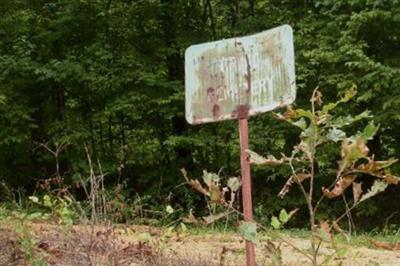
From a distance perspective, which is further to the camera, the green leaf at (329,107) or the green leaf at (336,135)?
the green leaf at (336,135)

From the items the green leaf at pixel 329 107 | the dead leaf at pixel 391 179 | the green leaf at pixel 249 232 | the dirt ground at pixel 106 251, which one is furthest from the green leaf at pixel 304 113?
the dirt ground at pixel 106 251

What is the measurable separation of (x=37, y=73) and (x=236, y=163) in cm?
395

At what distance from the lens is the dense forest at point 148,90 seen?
10.2 metres

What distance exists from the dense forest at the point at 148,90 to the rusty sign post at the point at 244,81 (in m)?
6.56

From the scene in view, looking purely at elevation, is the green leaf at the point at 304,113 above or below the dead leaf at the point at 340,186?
above

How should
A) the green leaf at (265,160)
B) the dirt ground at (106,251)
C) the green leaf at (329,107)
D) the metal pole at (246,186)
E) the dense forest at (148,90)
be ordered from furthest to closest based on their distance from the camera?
the dense forest at (148,90)
the dirt ground at (106,251)
the metal pole at (246,186)
the green leaf at (265,160)
the green leaf at (329,107)

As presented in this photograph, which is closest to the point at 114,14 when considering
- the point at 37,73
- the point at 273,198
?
the point at 37,73

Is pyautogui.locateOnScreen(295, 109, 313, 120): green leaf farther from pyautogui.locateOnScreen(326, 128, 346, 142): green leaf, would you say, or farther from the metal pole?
the metal pole

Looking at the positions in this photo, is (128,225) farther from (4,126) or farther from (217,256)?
(4,126)

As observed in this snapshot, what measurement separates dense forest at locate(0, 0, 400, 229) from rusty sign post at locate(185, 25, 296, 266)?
656 cm

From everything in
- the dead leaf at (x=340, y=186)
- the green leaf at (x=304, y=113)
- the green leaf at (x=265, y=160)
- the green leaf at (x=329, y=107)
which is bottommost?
the dead leaf at (x=340, y=186)

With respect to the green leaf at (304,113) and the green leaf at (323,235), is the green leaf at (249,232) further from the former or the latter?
the green leaf at (304,113)

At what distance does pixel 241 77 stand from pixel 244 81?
0.02 meters

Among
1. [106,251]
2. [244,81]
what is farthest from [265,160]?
[106,251]
